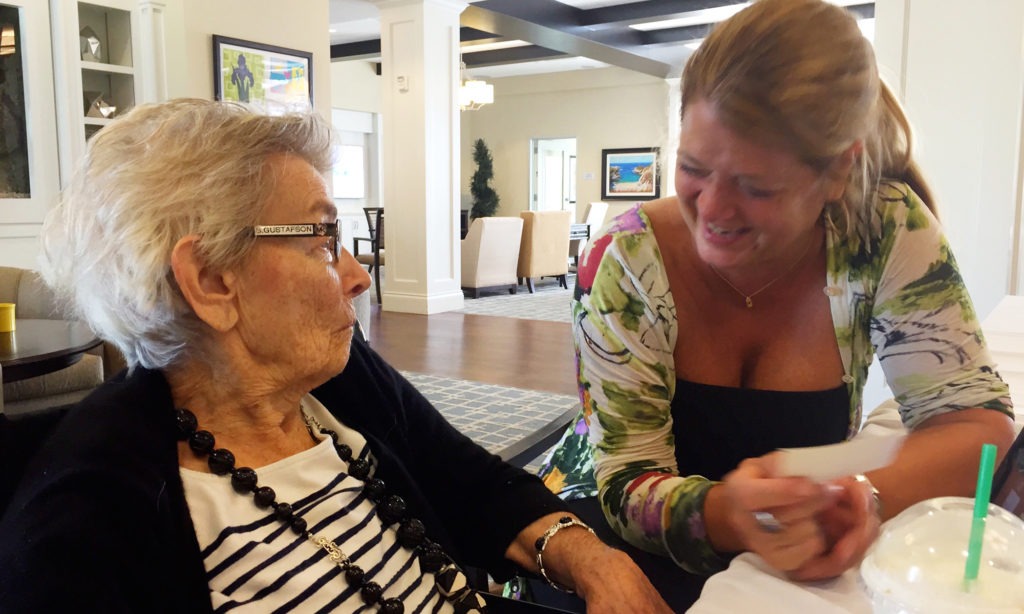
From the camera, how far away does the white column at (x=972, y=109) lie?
8.54 ft

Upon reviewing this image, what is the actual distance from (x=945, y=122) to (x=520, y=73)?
10828 mm

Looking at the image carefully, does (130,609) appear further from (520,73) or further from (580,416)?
(520,73)

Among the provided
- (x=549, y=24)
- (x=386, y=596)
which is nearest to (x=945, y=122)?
(x=386, y=596)

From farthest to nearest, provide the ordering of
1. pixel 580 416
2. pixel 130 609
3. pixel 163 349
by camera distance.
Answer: pixel 580 416 → pixel 163 349 → pixel 130 609

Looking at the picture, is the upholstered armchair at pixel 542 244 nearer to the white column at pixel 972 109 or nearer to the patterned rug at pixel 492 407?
the patterned rug at pixel 492 407

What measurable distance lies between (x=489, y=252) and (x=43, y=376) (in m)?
5.65

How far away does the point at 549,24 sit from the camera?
8.07 meters

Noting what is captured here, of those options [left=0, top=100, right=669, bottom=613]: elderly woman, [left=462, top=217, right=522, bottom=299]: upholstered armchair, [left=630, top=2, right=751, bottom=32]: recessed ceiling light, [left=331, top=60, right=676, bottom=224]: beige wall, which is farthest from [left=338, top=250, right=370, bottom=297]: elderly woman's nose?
[left=331, top=60, right=676, bottom=224]: beige wall

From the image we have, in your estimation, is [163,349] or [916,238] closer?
Result: [163,349]

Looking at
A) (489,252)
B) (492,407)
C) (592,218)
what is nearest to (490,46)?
(592,218)

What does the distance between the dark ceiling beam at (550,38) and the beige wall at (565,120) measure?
143 cm

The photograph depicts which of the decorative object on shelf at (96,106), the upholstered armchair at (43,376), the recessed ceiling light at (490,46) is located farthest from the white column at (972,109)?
the recessed ceiling light at (490,46)

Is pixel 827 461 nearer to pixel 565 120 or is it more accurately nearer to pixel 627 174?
pixel 627 174

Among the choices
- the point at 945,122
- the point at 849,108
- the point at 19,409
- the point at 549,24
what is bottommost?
the point at 19,409
